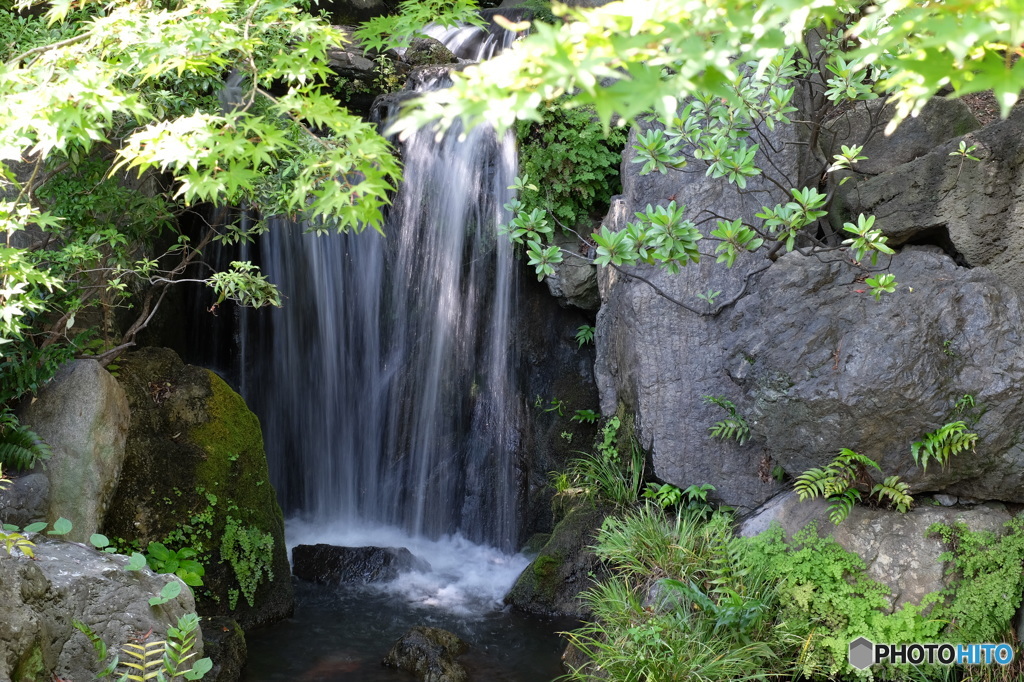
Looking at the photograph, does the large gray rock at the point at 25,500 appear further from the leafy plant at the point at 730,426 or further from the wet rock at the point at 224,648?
the leafy plant at the point at 730,426

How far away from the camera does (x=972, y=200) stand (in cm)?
571

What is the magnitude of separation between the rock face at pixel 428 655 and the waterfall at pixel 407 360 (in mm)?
2300

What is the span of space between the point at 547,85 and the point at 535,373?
6588 mm

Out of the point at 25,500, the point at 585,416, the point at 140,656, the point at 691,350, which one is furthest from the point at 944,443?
the point at 25,500

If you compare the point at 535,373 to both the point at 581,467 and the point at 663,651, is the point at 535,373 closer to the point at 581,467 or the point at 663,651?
the point at 581,467

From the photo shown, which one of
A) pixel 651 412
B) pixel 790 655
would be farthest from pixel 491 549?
pixel 790 655

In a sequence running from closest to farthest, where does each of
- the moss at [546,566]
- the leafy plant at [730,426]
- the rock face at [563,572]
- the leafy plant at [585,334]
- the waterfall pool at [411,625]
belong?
the waterfall pool at [411,625] → the leafy plant at [730,426] → the rock face at [563,572] → the moss at [546,566] → the leafy plant at [585,334]

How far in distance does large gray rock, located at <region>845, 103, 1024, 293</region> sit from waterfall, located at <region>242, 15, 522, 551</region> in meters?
3.89

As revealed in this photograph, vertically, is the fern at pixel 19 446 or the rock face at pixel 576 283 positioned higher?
the rock face at pixel 576 283

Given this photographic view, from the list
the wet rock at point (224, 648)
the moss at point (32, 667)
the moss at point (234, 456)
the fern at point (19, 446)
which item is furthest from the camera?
the moss at point (234, 456)

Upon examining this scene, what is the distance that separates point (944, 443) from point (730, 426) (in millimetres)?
1517

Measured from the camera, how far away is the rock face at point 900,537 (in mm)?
5176

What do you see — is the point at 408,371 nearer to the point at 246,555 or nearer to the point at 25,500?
the point at 246,555

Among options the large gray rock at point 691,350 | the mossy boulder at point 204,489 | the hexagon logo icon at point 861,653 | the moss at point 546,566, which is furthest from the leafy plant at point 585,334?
the hexagon logo icon at point 861,653
